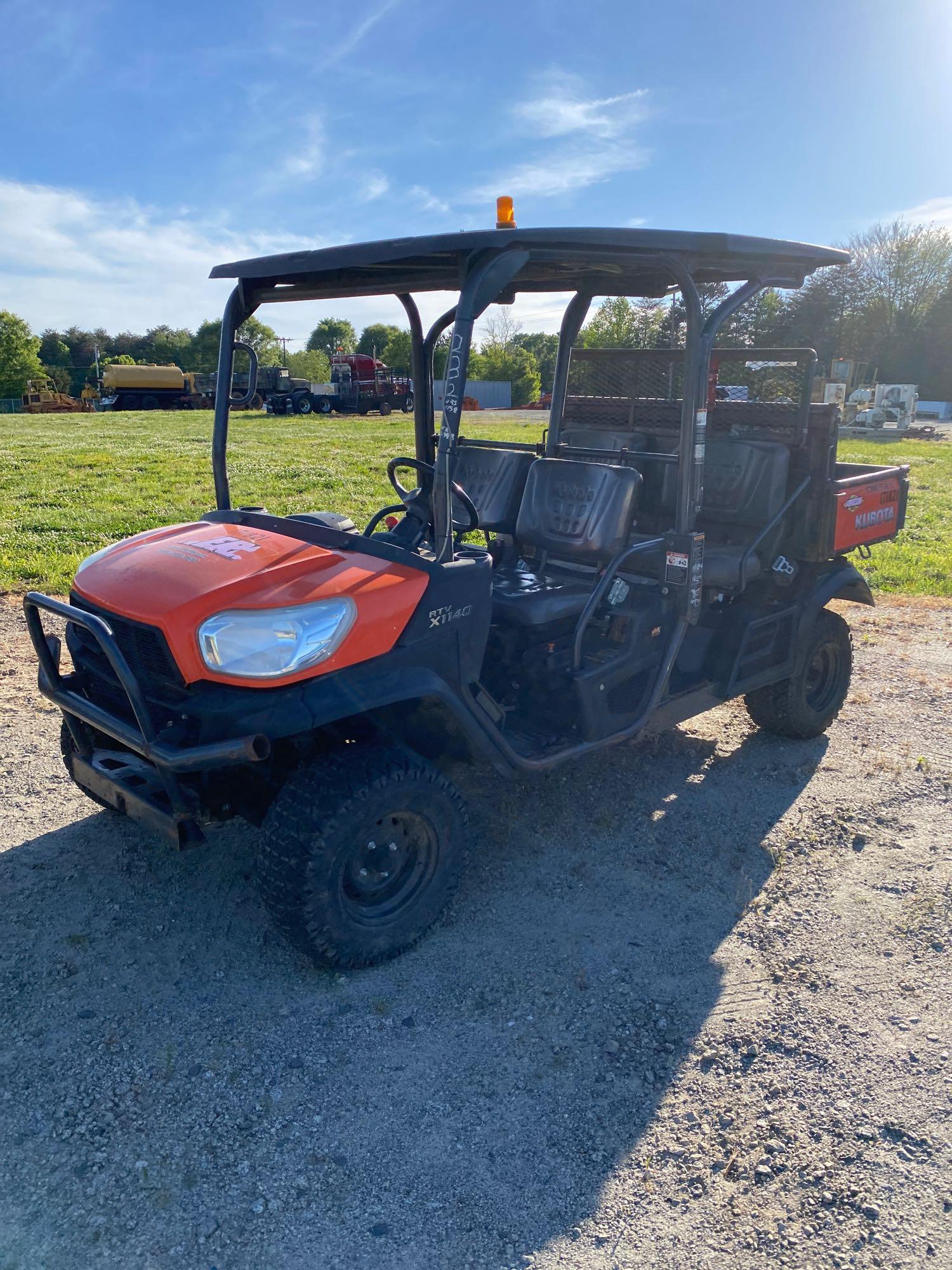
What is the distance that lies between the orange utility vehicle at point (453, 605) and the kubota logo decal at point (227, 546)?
0.01 metres

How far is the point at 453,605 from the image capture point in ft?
10.3

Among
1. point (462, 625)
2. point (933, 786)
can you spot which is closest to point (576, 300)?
point (462, 625)

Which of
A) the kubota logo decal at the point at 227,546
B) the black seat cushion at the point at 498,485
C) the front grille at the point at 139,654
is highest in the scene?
the black seat cushion at the point at 498,485

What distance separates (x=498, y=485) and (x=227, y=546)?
5.39 feet

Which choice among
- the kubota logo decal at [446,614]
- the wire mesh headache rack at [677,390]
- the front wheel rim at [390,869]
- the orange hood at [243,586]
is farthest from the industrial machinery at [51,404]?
the front wheel rim at [390,869]

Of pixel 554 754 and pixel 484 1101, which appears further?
pixel 554 754

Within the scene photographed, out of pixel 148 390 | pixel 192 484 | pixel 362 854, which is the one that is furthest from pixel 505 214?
pixel 148 390

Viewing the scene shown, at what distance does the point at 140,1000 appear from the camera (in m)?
2.96

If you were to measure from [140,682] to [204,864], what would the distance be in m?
1.00

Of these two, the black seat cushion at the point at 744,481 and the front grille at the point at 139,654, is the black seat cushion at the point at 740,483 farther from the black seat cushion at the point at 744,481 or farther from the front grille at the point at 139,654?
the front grille at the point at 139,654

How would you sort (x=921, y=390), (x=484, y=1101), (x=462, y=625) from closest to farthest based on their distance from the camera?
(x=484, y=1101) → (x=462, y=625) → (x=921, y=390)

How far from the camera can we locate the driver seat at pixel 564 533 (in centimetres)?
369

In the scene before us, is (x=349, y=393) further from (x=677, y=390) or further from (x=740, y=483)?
(x=740, y=483)

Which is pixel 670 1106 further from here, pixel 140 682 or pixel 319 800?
pixel 140 682
